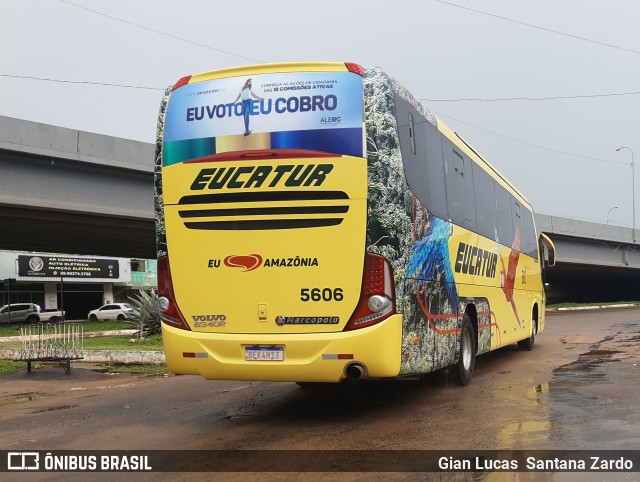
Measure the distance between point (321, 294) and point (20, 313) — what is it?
146 ft

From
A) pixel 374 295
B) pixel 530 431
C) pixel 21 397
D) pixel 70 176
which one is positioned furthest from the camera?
pixel 70 176

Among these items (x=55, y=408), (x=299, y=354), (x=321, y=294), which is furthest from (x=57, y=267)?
(x=321, y=294)

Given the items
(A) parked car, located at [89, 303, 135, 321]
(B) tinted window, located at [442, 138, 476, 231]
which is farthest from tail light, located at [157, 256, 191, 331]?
(A) parked car, located at [89, 303, 135, 321]

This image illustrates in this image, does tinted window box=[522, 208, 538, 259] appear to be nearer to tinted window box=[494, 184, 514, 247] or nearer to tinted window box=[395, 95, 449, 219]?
tinted window box=[494, 184, 514, 247]

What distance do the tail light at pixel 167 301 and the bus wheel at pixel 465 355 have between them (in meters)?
4.06

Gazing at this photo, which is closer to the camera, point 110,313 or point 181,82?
point 181,82

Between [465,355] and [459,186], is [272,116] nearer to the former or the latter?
[459,186]

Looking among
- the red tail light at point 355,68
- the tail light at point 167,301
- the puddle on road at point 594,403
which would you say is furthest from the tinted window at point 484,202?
the tail light at point 167,301

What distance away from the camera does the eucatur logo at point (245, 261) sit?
766cm

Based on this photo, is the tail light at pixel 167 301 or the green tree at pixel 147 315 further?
the green tree at pixel 147 315

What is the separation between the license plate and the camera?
24.7 feet

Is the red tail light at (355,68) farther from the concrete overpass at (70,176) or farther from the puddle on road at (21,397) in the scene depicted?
the concrete overpass at (70,176)

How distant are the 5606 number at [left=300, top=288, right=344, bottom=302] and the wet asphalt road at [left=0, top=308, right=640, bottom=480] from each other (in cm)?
140

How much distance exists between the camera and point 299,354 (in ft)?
24.5
